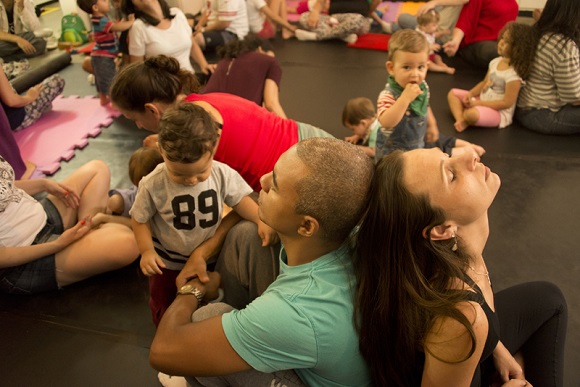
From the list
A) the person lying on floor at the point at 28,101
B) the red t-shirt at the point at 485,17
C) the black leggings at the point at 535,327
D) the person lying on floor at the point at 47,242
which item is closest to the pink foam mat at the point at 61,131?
the person lying on floor at the point at 28,101

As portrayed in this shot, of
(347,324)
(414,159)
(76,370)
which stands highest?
(414,159)

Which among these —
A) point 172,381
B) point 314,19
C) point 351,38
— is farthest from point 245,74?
point 314,19

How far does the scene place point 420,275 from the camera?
1.12 metres

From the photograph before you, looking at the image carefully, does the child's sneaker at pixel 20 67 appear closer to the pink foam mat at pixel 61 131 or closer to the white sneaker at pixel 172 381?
the pink foam mat at pixel 61 131

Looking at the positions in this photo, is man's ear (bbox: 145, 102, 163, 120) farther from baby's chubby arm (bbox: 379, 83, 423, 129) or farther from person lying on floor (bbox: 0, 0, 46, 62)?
person lying on floor (bbox: 0, 0, 46, 62)

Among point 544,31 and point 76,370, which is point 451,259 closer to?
point 76,370

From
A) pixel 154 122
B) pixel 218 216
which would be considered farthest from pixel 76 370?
pixel 154 122

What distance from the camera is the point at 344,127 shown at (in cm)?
338

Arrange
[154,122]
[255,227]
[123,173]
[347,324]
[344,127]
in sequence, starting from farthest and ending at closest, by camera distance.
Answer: [344,127]
[123,173]
[154,122]
[255,227]
[347,324]

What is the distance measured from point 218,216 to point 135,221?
292 mm

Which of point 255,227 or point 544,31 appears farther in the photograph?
point 544,31

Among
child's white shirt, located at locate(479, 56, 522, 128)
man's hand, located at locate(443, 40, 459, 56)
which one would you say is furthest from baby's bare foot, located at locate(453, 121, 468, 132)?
man's hand, located at locate(443, 40, 459, 56)

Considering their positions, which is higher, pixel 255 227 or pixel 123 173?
pixel 255 227

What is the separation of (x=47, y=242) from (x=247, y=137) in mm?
1053
